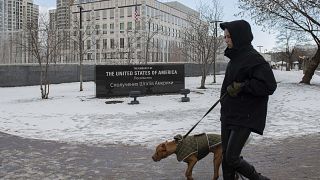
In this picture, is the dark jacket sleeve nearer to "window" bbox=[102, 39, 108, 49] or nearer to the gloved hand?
the gloved hand

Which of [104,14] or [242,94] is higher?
[104,14]

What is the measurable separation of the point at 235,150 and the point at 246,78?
677 millimetres

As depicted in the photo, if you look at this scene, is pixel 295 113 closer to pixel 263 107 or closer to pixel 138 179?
pixel 138 179

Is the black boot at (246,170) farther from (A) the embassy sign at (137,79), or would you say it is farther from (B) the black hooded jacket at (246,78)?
(A) the embassy sign at (137,79)

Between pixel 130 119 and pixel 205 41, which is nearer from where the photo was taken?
pixel 130 119

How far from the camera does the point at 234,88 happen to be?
12.9 feet

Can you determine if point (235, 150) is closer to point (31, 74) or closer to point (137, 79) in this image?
point (137, 79)

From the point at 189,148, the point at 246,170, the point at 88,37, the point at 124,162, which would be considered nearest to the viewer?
the point at 246,170

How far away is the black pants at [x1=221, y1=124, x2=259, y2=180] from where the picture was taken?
4.01m

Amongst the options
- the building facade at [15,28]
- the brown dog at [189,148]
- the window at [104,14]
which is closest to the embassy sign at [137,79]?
the building facade at [15,28]

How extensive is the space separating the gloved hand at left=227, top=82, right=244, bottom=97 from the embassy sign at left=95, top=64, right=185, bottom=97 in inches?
561

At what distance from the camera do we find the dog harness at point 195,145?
5211mm

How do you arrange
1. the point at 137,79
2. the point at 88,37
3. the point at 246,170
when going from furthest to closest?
the point at 88,37, the point at 137,79, the point at 246,170

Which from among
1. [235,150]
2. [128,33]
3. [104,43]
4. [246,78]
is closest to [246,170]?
[235,150]
